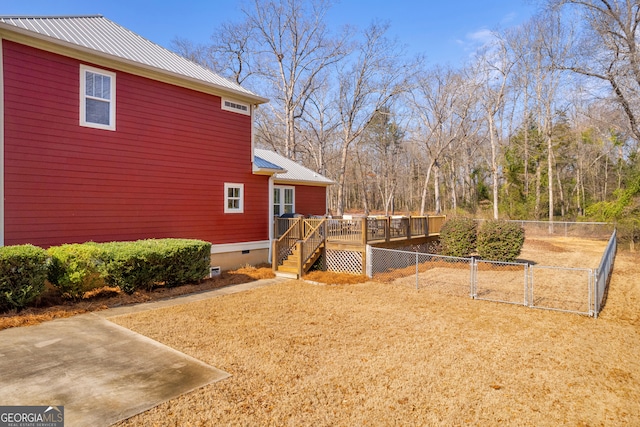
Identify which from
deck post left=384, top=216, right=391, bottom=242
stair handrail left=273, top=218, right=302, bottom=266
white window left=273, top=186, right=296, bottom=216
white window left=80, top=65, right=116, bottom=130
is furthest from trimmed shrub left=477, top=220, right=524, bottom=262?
white window left=80, top=65, right=116, bottom=130

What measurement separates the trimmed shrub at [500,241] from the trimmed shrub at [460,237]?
42cm

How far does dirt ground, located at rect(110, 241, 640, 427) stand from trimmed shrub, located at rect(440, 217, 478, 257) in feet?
17.6

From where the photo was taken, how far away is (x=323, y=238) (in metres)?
11.2

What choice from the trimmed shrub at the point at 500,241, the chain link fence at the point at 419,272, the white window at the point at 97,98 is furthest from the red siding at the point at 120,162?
the trimmed shrub at the point at 500,241

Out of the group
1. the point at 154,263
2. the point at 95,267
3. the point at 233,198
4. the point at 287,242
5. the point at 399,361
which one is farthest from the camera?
the point at 287,242

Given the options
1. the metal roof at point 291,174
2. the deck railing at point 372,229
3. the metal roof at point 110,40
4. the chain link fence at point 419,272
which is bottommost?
the chain link fence at point 419,272

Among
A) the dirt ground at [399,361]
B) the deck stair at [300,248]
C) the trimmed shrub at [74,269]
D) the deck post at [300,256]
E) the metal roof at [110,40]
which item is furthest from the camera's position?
the deck stair at [300,248]

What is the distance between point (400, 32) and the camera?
23328mm

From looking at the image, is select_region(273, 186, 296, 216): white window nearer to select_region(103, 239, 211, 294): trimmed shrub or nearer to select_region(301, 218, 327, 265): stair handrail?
select_region(301, 218, 327, 265): stair handrail

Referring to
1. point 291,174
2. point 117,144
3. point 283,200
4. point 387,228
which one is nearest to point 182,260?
point 117,144

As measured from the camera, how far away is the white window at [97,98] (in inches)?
328

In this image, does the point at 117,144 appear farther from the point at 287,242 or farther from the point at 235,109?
the point at 287,242

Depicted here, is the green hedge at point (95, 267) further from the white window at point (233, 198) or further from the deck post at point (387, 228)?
the deck post at point (387, 228)

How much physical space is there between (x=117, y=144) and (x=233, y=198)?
366 cm
